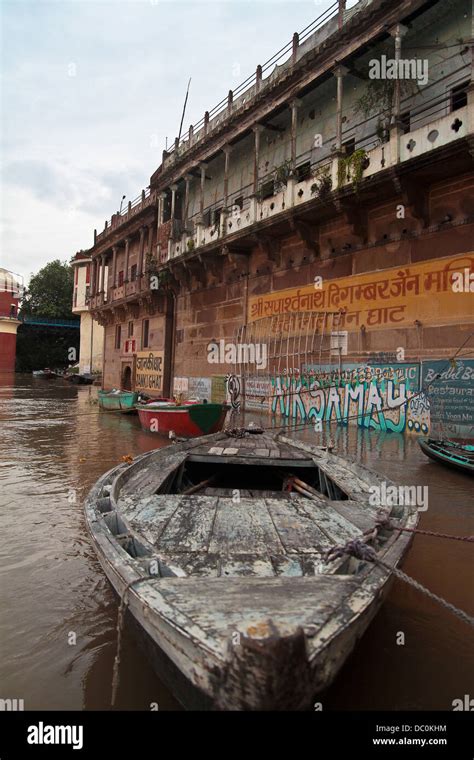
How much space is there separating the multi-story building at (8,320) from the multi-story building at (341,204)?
3741cm

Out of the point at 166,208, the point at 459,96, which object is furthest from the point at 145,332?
the point at 459,96

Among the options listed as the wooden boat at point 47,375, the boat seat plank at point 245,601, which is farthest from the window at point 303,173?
the wooden boat at point 47,375

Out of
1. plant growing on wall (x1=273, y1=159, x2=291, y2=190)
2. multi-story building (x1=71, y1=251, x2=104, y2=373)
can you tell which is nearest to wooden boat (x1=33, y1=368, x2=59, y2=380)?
multi-story building (x1=71, y1=251, x2=104, y2=373)

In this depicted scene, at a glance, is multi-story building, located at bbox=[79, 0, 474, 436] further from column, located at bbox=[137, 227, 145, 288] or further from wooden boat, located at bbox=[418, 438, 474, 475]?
column, located at bbox=[137, 227, 145, 288]

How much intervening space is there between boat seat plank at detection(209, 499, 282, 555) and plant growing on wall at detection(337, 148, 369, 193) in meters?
11.0

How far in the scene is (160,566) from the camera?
124 inches

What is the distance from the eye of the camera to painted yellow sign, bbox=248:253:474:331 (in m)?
11.7

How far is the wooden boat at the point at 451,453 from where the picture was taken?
9.32m

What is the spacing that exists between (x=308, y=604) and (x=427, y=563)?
353 centimetres

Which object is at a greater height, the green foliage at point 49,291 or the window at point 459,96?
the green foliage at point 49,291

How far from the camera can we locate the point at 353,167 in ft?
43.7

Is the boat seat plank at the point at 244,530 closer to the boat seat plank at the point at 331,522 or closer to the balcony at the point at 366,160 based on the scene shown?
the boat seat plank at the point at 331,522

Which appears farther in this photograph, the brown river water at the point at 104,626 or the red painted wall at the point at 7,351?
the red painted wall at the point at 7,351

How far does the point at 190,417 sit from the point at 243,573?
11.7 metres
